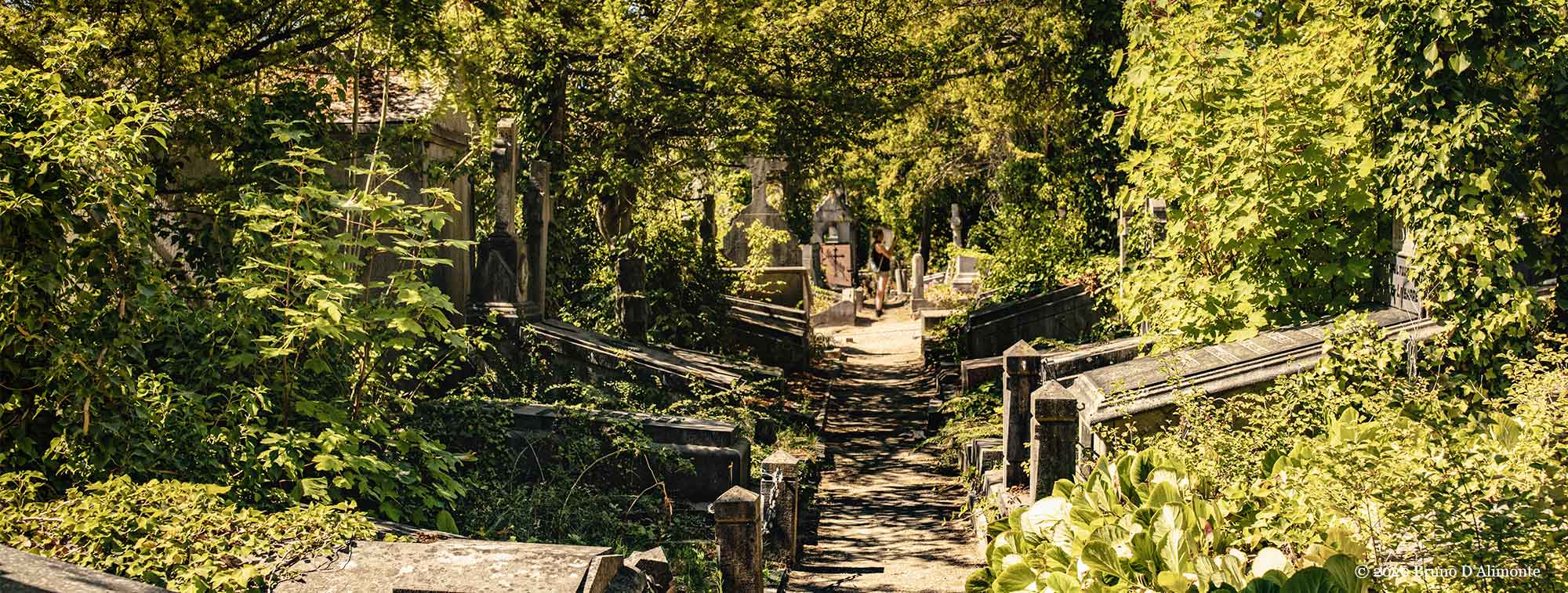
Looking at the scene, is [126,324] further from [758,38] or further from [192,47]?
[758,38]

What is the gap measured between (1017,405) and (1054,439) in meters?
1.92

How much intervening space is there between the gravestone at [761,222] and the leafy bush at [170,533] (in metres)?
Answer: 19.5

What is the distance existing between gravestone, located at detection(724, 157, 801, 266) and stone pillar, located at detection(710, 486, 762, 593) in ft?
55.9

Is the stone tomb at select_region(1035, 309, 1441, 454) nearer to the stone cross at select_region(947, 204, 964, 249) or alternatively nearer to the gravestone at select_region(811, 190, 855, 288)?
the gravestone at select_region(811, 190, 855, 288)

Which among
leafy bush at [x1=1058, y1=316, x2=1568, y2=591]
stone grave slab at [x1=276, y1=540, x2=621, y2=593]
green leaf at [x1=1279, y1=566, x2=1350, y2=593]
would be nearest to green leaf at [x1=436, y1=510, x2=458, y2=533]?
stone grave slab at [x1=276, y1=540, x2=621, y2=593]

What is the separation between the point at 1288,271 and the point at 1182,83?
5.40ft

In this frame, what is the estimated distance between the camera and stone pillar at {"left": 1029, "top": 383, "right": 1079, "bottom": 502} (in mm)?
7527

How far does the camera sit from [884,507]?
1082cm

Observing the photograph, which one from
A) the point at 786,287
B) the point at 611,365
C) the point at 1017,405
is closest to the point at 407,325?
the point at 1017,405

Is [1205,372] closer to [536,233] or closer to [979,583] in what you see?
[979,583]

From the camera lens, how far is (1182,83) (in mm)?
8664

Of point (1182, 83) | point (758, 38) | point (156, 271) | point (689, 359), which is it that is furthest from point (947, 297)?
point (156, 271)

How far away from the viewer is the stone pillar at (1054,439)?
753 cm

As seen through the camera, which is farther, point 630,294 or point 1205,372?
point 630,294
